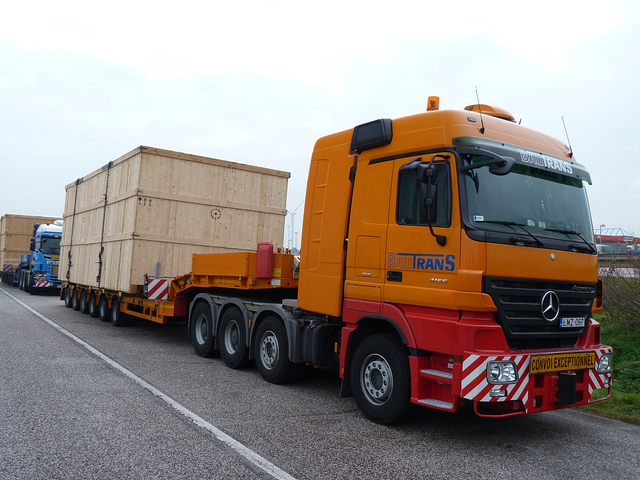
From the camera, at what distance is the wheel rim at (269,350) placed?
23.3ft

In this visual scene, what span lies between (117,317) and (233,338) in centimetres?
544

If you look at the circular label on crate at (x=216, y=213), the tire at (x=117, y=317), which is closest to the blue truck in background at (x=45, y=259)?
the tire at (x=117, y=317)

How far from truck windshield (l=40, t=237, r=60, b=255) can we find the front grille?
22.6m

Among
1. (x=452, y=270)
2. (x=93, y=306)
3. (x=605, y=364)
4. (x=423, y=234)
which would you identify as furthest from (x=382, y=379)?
(x=93, y=306)

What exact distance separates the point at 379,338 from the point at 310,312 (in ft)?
4.93

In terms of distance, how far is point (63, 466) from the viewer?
3979 mm

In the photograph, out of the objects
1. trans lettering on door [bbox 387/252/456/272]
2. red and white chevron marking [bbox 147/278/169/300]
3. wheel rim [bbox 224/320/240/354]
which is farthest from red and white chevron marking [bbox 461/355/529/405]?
red and white chevron marking [bbox 147/278/169/300]

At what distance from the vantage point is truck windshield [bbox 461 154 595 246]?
4.84m

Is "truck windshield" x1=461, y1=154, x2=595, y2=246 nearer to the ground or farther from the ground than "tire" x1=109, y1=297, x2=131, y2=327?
farther from the ground

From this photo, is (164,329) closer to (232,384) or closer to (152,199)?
(152,199)

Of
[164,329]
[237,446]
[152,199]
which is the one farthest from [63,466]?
[164,329]

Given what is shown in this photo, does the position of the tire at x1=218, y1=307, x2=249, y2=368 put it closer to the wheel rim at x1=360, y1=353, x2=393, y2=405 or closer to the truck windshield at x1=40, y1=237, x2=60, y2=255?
the wheel rim at x1=360, y1=353, x2=393, y2=405

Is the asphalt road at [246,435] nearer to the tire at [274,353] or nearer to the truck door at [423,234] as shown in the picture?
the tire at [274,353]

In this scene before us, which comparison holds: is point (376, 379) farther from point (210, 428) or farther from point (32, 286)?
point (32, 286)
